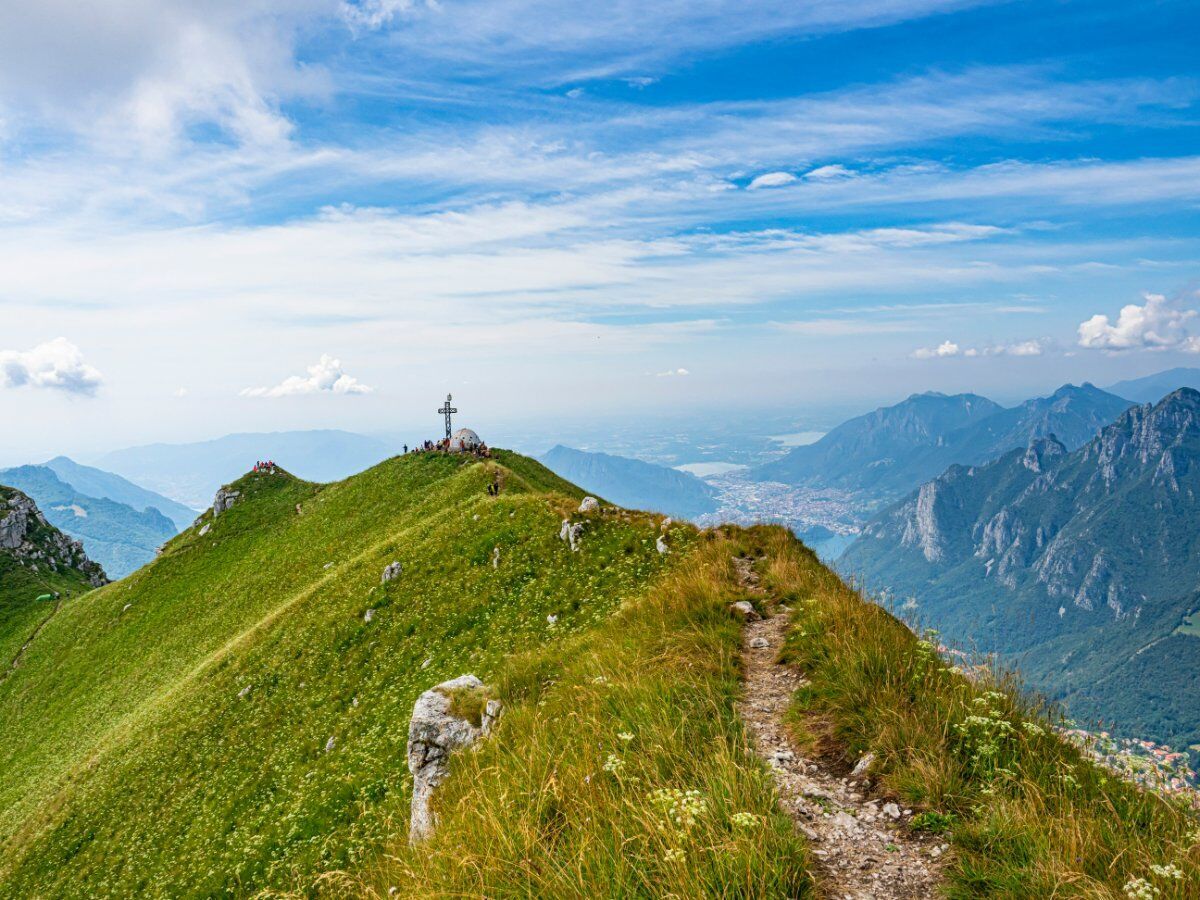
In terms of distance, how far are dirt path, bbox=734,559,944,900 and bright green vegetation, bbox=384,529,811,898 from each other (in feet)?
1.68

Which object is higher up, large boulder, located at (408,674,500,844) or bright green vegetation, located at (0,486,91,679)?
large boulder, located at (408,674,500,844)

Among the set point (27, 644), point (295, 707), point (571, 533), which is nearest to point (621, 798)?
point (571, 533)

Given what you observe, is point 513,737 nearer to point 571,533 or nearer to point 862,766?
point 862,766

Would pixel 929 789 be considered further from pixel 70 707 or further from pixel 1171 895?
pixel 70 707

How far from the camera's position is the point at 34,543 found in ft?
316

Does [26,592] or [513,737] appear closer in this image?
[513,737]

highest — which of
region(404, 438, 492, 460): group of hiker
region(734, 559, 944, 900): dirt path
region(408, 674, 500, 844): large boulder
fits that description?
region(404, 438, 492, 460): group of hiker

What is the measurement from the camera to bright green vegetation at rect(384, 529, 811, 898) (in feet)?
18.3

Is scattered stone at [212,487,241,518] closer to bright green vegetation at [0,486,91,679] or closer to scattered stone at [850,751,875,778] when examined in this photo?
bright green vegetation at [0,486,91,679]

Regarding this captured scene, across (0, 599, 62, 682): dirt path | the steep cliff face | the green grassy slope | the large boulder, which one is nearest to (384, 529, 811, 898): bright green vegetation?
the large boulder

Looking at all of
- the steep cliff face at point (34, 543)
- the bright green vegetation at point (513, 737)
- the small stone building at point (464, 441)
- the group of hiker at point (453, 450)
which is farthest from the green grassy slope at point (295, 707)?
the steep cliff face at point (34, 543)

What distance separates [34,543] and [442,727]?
408 feet

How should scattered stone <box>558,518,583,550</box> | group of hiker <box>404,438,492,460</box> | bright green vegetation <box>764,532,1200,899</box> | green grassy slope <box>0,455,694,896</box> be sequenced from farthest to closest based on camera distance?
1. group of hiker <box>404,438,492,460</box>
2. scattered stone <box>558,518,583,550</box>
3. green grassy slope <box>0,455,694,896</box>
4. bright green vegetation <box>764,532,1200,899</box>

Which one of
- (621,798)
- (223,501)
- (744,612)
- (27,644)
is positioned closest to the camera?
(621,798)
